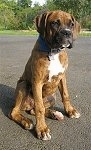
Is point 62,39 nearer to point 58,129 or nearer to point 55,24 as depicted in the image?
point 55,24

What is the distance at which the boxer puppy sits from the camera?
4371mm

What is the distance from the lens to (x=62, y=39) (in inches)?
170

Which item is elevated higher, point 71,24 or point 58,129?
point 71,24

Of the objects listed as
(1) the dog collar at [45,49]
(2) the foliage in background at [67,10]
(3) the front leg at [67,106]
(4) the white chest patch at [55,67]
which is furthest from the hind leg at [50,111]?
(2) the foliage in background at [67,10]

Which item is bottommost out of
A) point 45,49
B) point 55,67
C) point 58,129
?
point 58,129

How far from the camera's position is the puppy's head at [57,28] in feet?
14.3

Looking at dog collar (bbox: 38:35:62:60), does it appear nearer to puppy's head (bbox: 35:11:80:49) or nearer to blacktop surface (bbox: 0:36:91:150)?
puppy's head (bbox: 35:11:80:49)

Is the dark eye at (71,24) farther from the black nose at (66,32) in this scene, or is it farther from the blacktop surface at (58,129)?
the blacktop surface at (58,129)

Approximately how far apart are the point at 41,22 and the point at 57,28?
246 mm

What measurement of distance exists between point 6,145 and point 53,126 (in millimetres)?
807

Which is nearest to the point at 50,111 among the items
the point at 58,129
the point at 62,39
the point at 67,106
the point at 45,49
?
the point at 67,106

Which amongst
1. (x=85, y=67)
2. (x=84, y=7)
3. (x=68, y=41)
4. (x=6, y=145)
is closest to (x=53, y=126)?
(x=6, y=145)

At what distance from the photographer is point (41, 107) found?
4.42 metres

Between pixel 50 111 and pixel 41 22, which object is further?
pixel 50 111
